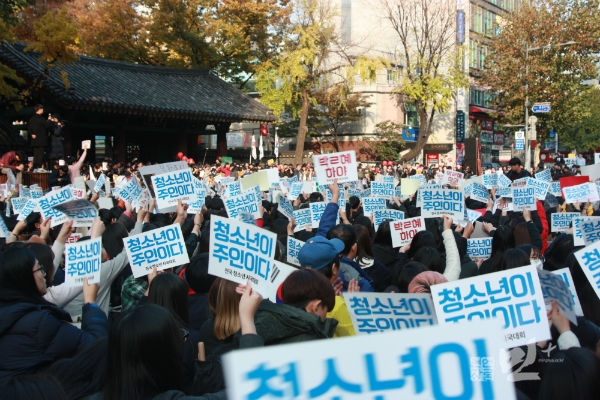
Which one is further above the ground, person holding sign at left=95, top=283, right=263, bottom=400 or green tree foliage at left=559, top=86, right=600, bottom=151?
green tree foliage at left=559, top=86, right=600, bottom=151

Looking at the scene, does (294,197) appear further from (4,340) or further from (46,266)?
(4,340)

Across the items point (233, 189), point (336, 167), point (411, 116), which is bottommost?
point (233, 189)

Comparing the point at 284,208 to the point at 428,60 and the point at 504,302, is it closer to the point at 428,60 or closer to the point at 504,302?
the point at 504,302

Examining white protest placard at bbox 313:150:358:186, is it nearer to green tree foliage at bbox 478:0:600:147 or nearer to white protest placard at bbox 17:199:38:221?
white protest placard at bbox 17:199:38:221

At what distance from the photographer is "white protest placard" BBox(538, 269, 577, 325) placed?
279cm

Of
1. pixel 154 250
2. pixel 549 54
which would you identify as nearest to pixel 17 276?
pixel 154 250

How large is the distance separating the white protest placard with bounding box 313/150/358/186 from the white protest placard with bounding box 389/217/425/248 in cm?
161

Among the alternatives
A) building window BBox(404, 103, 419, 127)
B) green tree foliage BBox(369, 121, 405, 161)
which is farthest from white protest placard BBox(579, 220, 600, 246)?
building window BBox(404, 103, 419, 127)

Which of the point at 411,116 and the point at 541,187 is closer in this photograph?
the point at 541,187

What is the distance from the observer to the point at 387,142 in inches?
1639

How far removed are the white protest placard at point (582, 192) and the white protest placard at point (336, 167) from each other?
9.60 feet

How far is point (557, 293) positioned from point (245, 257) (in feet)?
4.91

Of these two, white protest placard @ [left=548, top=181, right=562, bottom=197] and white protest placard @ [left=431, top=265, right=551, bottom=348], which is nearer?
white protest placard @ [left=431, top=265, right=551, bottom=348]

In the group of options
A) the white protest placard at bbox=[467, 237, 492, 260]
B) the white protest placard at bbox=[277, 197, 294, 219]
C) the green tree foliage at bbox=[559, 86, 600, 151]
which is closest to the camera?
the white protest placard at bbox=[467, 237, 492, 260]
